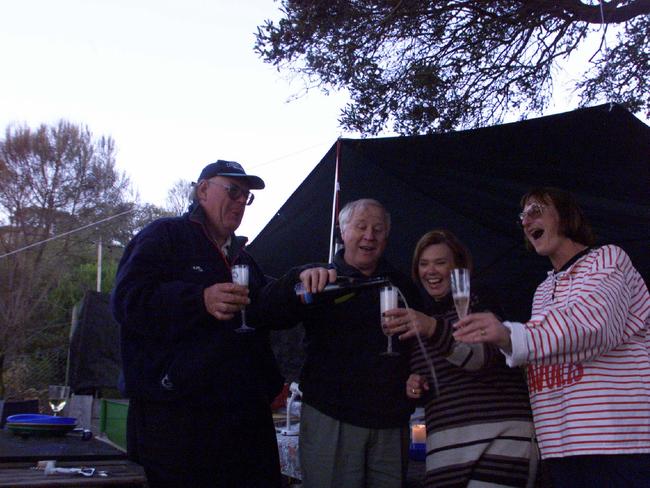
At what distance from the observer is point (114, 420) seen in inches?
235

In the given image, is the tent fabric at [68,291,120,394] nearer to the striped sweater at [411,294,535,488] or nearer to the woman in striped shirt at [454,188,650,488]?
the striped sweater at [411,294,535,488]

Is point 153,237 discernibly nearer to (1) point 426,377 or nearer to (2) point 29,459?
(2) point 29,459

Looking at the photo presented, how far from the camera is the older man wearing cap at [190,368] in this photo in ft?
8.25

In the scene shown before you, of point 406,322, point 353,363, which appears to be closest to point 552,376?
point 406,322

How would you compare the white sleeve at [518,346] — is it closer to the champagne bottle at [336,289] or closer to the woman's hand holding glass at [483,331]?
the woman's hand holding glass at [483,331]

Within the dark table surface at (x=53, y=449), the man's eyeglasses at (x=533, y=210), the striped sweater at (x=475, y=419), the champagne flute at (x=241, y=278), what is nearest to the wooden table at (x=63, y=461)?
the dark table surface at (x=53, y=449)

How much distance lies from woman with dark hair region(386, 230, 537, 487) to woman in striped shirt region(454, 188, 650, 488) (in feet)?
0.53

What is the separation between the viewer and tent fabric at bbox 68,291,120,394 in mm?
7676

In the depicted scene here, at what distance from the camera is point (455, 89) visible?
6.18 m

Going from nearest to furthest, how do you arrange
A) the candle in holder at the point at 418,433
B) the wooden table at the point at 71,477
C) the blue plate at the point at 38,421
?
the wooden table at the point at 71,477 < the blue plate at the point at 38,421 < the candle in holder at the point at 418,433

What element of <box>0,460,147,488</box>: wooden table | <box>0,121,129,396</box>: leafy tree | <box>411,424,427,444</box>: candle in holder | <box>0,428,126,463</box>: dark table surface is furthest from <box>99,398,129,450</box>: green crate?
<box>0,121,129,396</box>: leafy tree

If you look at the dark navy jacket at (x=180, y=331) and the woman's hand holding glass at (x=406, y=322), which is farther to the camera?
the dark navy jacket at (x=180, y=331)

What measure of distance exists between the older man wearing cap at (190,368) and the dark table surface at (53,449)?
6.7 inches

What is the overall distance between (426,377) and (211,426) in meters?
0.84
